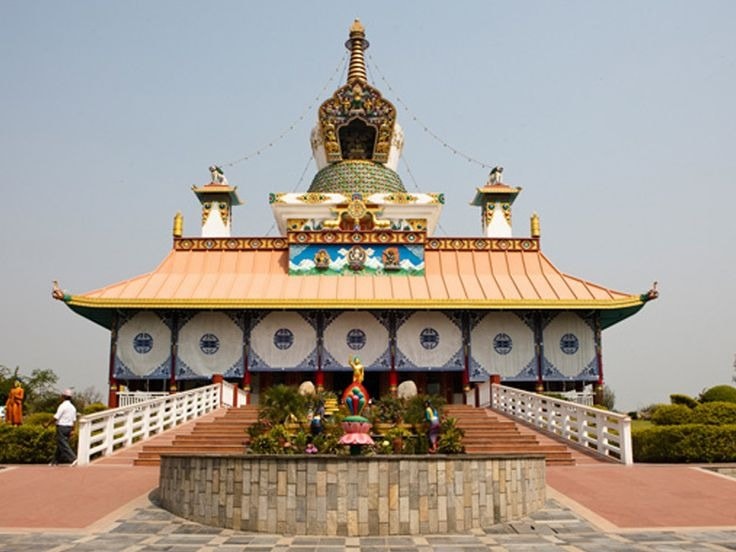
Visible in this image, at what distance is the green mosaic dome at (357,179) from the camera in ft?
110

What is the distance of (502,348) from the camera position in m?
26.0

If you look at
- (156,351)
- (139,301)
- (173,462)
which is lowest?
(173,462)

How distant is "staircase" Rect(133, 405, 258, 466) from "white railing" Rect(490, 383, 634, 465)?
7.53 metres

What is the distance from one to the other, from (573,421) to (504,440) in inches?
140

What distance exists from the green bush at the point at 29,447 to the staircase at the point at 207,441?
2299mm

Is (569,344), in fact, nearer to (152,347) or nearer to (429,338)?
(429,338)

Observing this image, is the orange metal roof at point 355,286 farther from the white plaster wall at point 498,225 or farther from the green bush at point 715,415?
the green bush at point 715,415

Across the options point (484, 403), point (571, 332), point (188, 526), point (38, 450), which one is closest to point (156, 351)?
point (38, 450)

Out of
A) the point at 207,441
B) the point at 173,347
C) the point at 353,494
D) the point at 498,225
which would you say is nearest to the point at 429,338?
the point at 498,225

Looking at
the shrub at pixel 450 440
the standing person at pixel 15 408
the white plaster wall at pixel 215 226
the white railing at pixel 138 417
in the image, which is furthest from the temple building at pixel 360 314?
the shrub at pixel 450 440

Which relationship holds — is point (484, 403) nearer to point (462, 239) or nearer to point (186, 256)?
point (462, 239)

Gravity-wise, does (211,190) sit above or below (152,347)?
above

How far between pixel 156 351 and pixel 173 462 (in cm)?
1600

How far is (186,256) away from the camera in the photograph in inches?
1116
